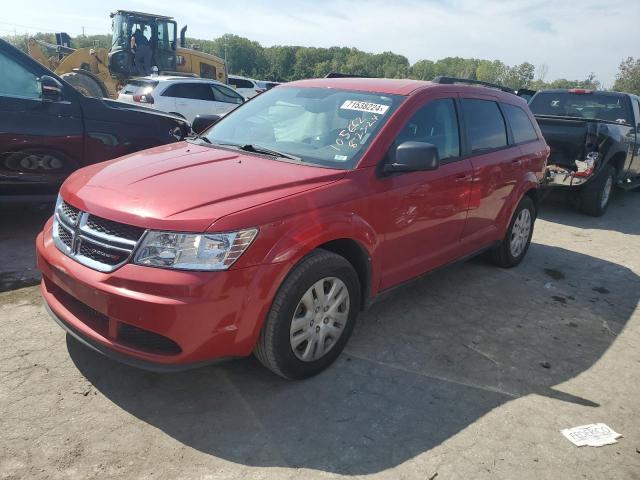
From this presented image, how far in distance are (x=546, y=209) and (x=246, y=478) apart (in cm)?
762

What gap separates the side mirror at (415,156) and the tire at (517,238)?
2.23 meters

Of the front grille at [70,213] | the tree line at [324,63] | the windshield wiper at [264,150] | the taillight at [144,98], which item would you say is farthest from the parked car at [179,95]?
the tree line at [324,63]

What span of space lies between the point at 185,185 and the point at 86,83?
12.6m

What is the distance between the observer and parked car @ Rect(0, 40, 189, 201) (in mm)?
4922

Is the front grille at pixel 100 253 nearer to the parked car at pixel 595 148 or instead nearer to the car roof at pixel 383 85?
the car roof at pixel 383 85

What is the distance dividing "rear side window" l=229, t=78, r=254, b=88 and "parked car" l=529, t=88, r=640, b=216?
52.3 feet

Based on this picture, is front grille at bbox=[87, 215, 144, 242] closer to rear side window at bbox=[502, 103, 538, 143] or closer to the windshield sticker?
the windshield sticker

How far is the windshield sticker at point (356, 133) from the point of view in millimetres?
3430

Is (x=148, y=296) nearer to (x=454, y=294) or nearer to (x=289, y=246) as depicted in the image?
(x=289, y=246)

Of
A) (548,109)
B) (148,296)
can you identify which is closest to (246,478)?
(148,296)

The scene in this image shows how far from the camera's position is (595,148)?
7.79m

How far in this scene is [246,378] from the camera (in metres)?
3.11

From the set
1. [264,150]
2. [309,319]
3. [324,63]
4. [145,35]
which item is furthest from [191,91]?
[324,63]

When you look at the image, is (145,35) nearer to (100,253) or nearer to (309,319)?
(100,253)
